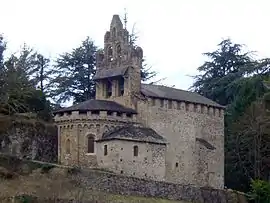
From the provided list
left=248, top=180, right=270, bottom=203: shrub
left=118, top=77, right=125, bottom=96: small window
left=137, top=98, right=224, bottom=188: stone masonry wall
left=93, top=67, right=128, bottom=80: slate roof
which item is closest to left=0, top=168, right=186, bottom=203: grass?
left=137, top=98, right=224, bottom=188: stone masonry wall

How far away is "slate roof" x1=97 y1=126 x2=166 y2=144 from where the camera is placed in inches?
2288

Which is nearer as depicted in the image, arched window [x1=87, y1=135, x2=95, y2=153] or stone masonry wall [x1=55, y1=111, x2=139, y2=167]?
stone masonry wall [x1=55, y1=111, x2=139, y2=167]

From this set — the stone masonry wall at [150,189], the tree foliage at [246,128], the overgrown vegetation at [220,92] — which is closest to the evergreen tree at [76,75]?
the overgrown vegetation at [220,92]

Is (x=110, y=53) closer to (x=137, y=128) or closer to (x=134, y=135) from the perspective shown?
(x=137, y=128)

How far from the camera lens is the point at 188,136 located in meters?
64.8

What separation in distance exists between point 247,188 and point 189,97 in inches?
432

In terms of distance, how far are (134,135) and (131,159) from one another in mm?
1824

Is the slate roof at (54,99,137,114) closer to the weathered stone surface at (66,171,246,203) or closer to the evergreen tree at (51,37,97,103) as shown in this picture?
the weathered stone surface at (66,171,246,203)

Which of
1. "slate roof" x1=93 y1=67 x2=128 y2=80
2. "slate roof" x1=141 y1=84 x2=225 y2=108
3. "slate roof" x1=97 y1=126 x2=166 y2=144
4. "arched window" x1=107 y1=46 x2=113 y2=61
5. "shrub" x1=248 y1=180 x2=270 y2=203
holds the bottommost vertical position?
"shrub" x1=248 y1=180 x2=270 y2=203

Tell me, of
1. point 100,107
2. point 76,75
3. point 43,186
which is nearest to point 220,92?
point 76,75

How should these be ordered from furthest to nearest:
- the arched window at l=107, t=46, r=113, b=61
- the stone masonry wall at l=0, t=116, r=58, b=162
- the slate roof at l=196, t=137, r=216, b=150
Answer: the slate roof at l=196, t=137, r=216, b=150
the arched window at l=107, t=46, r=113, b=61
the stone masonry wall at l=0, t=116, r=58, b=162

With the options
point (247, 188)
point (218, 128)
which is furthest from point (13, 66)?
point (247, 188)

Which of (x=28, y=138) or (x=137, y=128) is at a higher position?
(x=137, y=128)

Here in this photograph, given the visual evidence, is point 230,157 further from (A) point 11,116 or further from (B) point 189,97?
(A) point 11,116
